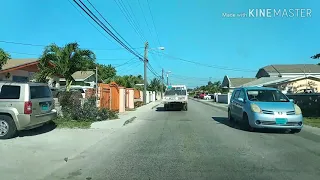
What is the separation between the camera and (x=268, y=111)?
13.2 meters

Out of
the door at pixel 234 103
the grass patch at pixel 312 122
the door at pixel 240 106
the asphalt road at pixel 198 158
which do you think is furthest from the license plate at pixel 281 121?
the grass patch at pixel 312 122

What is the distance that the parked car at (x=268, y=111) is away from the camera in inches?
513

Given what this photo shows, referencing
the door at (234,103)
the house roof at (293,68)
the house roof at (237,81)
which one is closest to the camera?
the door at (234,103)

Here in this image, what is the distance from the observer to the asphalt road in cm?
706

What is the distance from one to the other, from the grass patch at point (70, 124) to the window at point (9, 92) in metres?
3.53

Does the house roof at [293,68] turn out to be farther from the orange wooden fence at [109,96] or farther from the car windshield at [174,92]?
the orange wooden fence at [109,96]

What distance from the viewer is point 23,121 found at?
11.4 meters

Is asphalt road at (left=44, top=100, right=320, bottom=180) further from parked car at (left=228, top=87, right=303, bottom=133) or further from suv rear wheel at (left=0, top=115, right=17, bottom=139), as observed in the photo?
suv rear wheel at (left=0, top=115, right=17, bottom=139)

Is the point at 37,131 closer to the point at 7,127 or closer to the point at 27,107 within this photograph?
the point at 7,127

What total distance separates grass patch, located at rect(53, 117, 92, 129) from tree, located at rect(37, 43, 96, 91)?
535 cm

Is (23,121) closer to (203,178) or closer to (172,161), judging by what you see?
(172,161)

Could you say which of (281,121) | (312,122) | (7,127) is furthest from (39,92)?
(312,122)

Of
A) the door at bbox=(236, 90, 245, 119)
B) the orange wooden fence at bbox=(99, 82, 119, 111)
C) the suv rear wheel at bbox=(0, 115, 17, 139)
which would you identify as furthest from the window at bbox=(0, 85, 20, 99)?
the orange wooden fence at bbox=(99, 82, 119, 111)

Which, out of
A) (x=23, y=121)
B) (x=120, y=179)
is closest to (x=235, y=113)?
(x=23, y=121)
